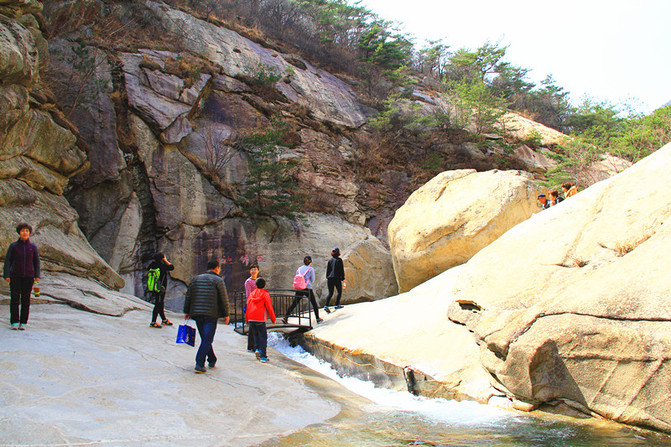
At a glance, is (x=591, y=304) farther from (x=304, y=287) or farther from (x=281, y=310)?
(x=281, y=310)

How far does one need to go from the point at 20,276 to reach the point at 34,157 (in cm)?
641

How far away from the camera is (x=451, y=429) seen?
179 inches

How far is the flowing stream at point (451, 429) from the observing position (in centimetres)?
398

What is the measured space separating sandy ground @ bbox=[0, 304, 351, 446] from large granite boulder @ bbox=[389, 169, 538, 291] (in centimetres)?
464

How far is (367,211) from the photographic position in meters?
22.4

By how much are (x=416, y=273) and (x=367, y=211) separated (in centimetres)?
1141

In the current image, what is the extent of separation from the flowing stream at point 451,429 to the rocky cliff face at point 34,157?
8105mm

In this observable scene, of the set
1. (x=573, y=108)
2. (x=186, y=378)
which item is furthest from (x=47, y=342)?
(x=573, y=108)

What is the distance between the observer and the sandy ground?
3600mm

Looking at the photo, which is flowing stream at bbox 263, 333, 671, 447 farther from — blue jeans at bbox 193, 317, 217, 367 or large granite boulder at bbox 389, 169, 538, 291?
Answer: large granite boulder at bbox 389, 169, 538, 291

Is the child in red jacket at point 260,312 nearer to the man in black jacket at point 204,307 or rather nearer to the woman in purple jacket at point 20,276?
the man in black jacket at point 204,307

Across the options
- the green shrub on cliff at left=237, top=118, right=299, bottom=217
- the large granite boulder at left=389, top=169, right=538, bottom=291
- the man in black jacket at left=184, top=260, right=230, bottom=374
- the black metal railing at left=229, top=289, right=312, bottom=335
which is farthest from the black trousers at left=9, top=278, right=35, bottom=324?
the green shrub on cliff at left=237, top=118, right=299, bottom=217

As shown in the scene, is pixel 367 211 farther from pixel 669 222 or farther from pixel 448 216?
pixel 669 222

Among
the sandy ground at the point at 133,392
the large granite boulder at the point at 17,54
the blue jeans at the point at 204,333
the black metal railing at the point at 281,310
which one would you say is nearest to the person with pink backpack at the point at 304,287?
the black metal railing at the point at 281,310
